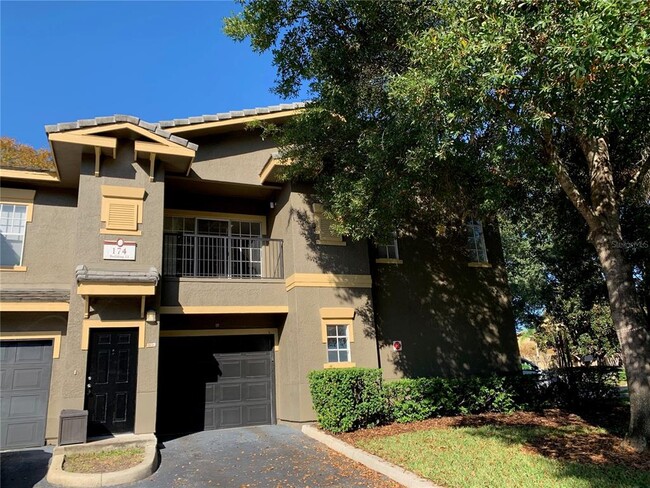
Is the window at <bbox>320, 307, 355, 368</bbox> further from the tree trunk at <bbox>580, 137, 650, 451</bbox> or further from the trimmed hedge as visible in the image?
the tree trunk at <bbox>580, 137, 650, 451</bbox>

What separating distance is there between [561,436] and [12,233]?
13082 mm

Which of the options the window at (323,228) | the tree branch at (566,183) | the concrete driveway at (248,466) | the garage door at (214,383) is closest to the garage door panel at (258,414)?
the garage door at (214,383)

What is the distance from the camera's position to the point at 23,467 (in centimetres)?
835

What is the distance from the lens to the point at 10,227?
1121 cm

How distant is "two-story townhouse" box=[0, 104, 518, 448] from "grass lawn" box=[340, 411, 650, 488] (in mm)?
2399

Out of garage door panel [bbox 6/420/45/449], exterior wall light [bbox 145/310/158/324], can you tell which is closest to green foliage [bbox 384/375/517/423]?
exterior wall light [bbox 145/310/158/324]

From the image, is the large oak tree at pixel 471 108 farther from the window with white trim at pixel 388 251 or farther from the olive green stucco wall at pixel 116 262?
the olive green stucco wall at pixel 116 262

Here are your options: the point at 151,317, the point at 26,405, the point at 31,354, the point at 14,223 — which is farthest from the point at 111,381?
the point at 14,223

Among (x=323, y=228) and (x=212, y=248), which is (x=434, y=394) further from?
(x=212, y=248)

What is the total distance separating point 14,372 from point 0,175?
4666mm

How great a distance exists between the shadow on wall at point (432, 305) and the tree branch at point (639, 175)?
524 centimetres

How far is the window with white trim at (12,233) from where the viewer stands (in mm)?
11055

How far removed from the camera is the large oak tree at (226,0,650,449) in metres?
5.93

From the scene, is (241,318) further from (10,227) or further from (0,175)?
(0,175)
